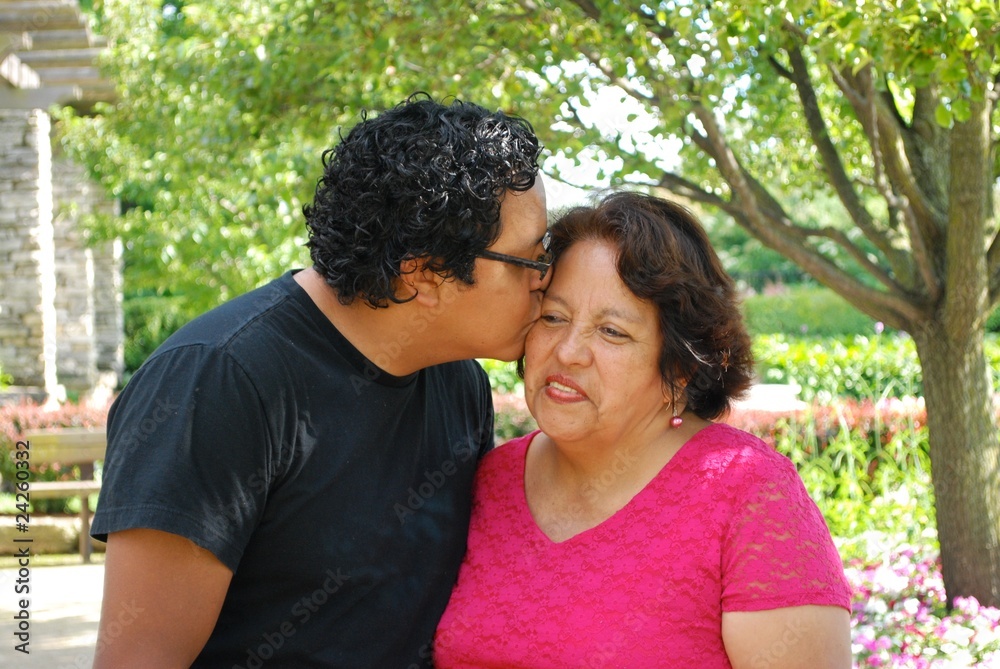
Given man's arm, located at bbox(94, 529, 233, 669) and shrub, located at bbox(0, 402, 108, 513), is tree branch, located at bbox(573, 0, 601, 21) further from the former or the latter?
shrub, located at bbox(0, 402, 108, 513)

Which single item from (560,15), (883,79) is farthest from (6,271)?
(883,79)

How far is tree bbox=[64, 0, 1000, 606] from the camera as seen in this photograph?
3422mm

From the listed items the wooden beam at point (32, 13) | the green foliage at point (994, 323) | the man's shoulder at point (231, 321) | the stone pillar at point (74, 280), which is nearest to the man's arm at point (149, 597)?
the man's shoulder at point (231, 321)

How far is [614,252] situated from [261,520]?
971 millimetres

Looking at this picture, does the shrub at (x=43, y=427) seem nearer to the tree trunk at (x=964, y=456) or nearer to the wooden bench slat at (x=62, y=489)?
the wooden bench slat at (x=62, y=489)

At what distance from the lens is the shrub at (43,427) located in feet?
27.6

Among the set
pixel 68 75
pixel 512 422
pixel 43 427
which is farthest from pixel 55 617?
pixel 68 75

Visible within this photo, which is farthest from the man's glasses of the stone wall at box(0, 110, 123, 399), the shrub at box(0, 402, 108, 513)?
the stone wall at box(0, 110, 123, 399)

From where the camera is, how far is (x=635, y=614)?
6.86 ft

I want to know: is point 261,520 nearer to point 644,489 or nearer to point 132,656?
point 132,656

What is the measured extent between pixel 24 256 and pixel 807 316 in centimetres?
1482

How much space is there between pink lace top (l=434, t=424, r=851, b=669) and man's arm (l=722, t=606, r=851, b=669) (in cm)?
2

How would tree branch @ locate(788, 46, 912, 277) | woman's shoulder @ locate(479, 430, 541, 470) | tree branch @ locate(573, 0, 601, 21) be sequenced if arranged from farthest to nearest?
tree branch @ locate(788, 46, 912, 277), tree branch @ locate(573, 0, 601, 21), woman's shoulder @ locate(479, 430, 541, 470)

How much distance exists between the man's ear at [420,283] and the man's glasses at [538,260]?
4.4 inches
